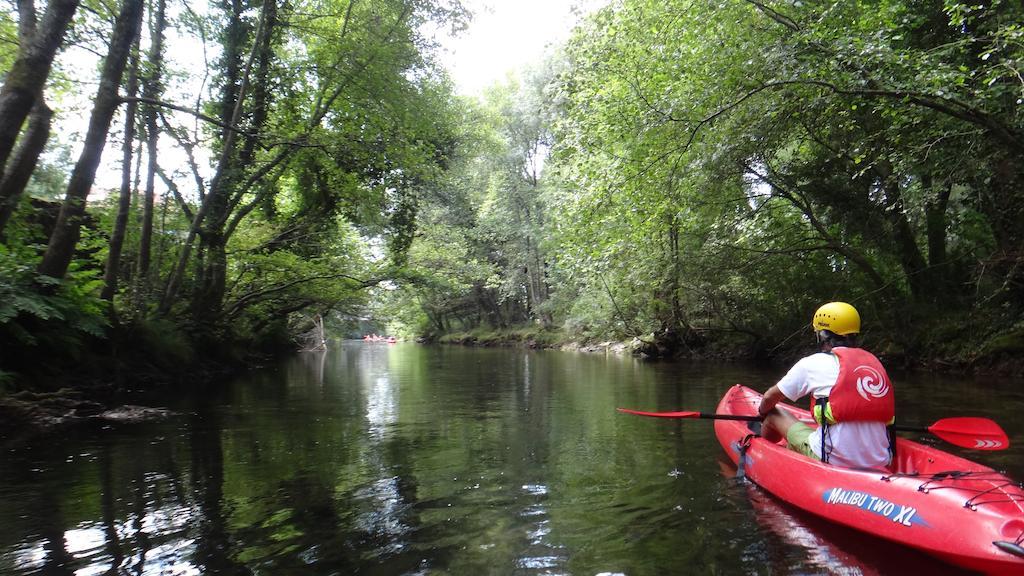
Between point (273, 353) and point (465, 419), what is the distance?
1751cm

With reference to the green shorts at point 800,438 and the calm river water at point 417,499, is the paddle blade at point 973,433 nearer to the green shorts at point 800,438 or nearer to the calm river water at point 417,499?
the calm river water at point 417,499

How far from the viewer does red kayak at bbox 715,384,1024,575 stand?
2.76 meters

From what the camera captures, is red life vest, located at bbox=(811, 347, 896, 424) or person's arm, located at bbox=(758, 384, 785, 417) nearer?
red life vest, located at bbox=(811, 347, 896, 424)

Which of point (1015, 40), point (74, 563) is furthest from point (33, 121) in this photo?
point (1015, 40)

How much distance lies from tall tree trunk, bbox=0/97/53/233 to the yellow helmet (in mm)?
8955

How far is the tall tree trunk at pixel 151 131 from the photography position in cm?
1100

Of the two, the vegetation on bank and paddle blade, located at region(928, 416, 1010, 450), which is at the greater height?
the vegetation on bank

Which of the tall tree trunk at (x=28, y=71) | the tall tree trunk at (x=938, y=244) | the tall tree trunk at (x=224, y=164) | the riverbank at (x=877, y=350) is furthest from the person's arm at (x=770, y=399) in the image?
the tall tree trunk at (x=224, y=164)

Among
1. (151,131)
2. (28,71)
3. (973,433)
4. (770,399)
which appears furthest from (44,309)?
(973,433)

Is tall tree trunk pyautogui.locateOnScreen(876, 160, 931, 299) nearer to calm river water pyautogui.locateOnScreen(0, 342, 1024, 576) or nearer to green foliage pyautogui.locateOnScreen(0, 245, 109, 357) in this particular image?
calm river water pyautogui.locateOnScreen(0, 342, 1024, 576)

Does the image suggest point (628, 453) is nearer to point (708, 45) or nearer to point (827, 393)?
point (827, 393)

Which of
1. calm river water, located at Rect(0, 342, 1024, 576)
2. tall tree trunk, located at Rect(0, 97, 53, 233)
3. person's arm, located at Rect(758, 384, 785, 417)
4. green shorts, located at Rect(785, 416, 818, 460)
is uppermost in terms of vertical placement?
tall tree trunk, located at Rect(0, 97, 53, 233)

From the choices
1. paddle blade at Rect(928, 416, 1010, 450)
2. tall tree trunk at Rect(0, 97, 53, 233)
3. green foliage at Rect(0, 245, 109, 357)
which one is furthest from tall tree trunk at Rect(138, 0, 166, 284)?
paddle blade at Rect(928, 416, 1010, 450)

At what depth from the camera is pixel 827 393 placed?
13.1 feet
